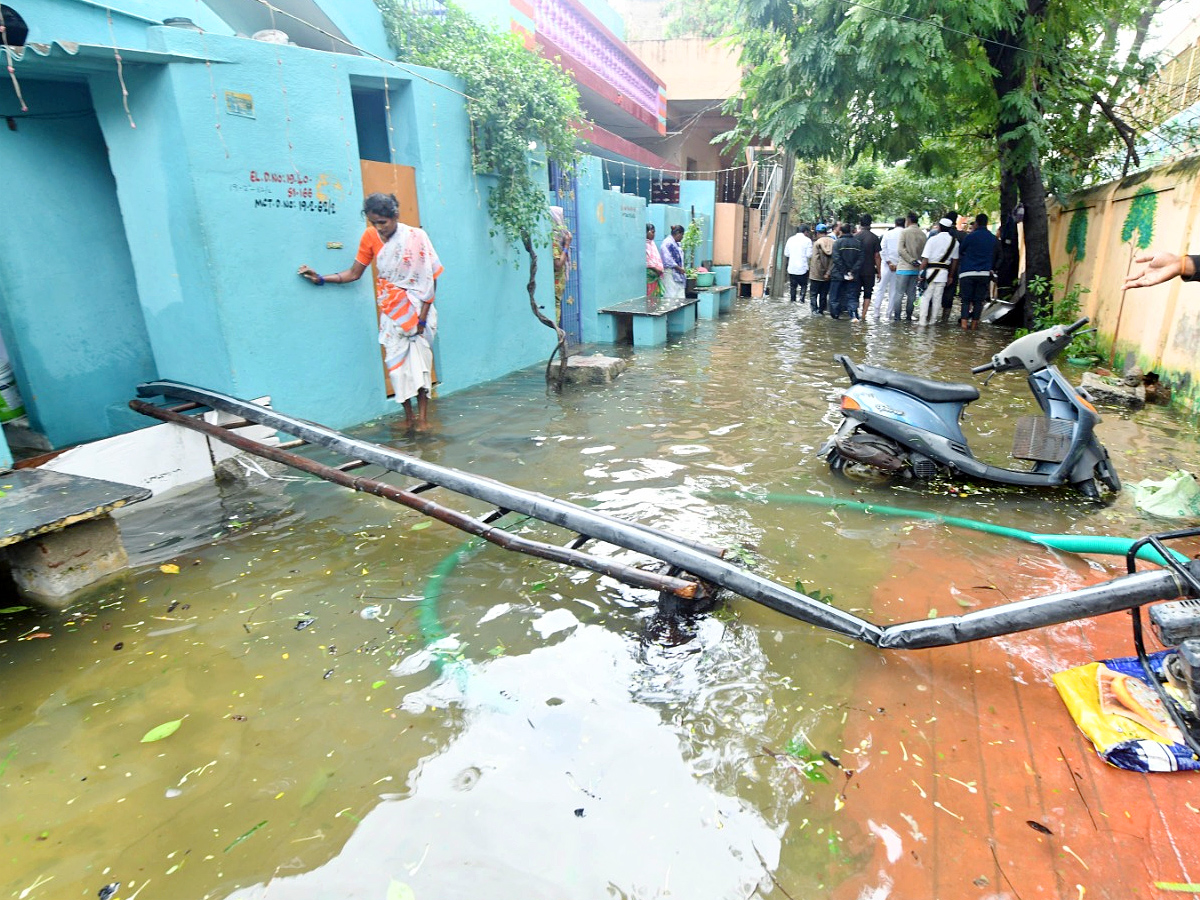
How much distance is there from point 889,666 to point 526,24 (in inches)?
493

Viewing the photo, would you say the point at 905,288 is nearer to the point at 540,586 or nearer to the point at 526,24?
Result: the point at 526,24

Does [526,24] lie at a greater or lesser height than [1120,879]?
greater

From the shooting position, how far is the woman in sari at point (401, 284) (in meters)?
5.32

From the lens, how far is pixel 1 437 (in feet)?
11.5

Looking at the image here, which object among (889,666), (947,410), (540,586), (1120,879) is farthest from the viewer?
(947,410)

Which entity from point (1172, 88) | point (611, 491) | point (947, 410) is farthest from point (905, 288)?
point (611, 491)

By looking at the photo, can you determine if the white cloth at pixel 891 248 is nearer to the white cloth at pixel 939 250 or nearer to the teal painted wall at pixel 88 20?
the white cloth at pixel 939 250

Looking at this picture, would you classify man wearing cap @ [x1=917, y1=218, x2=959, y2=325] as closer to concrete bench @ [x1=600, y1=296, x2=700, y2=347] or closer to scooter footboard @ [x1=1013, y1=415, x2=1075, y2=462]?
concrete bench @ [x1=600, y1=296, x2=700, y2=347]

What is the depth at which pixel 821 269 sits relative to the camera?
14312 millimetres

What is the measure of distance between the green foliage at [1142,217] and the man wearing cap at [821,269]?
19.2ft

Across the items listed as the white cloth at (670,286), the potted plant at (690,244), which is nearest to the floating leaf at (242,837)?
the white cloth at (670,286)

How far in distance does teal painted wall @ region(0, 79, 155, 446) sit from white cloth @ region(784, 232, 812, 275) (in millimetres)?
13618

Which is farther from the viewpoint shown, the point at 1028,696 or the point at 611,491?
the point at 611,491

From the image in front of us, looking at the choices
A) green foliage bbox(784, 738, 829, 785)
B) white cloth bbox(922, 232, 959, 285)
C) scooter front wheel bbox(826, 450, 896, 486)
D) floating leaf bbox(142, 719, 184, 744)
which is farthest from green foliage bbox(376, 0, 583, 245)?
white cloth bbox(922, 232, 959, 285)
